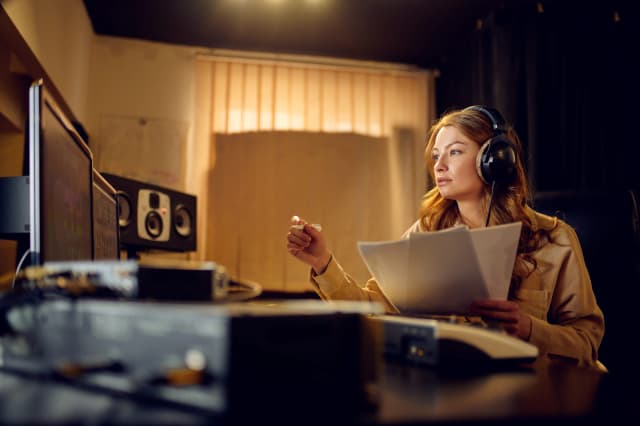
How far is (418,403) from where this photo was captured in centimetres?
49

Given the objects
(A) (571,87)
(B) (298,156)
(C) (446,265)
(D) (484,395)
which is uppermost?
(A) (571,87)

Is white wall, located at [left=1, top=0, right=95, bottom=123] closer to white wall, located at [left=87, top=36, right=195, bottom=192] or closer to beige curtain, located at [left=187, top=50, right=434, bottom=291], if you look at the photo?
white wall, located at [left=87, top=36, right=195, bottom=192]

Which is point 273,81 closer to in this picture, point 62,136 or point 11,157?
point 11,157

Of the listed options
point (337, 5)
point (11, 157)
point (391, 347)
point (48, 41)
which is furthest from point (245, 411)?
point (337, 5)

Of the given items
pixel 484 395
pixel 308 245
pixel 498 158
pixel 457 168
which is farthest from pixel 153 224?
pixel 484 395

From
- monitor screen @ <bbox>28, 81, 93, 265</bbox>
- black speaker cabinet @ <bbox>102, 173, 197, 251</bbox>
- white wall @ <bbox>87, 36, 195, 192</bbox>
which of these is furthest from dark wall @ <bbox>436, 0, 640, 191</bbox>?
monitor screen @ <bbox>28, 81, 93, 265</bbox>

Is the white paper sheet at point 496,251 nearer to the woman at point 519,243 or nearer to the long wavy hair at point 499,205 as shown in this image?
the woman at point 519,243

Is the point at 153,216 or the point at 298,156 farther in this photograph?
the point at 298,156

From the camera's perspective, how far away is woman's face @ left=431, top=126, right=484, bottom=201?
4.83 feet

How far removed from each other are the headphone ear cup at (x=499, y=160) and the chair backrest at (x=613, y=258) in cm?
29

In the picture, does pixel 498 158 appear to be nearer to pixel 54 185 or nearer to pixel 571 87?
pixel 54 185

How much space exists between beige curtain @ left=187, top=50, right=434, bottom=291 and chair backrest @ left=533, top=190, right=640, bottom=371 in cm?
216

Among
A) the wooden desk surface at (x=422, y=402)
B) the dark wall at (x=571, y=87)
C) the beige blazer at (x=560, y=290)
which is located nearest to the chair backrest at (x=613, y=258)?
the beige blazer at (x=560, y=290)

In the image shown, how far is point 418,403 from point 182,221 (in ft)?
8.53
